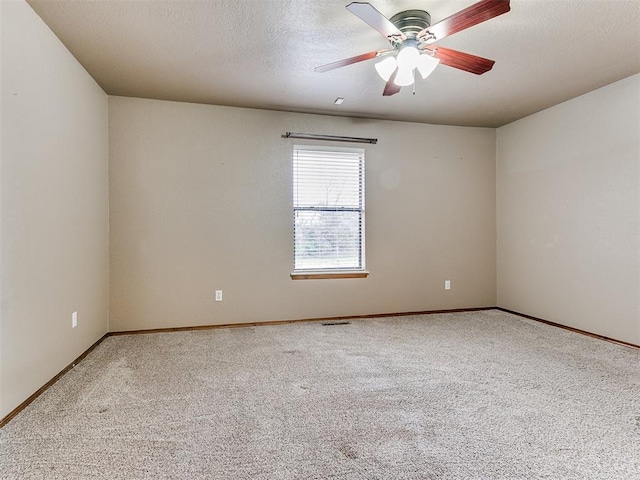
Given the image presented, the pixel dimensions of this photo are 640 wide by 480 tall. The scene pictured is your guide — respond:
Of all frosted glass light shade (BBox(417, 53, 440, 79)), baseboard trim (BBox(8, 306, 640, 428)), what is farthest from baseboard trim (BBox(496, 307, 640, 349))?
frosted glass light shade (BBox(417, 53, 440, 79))

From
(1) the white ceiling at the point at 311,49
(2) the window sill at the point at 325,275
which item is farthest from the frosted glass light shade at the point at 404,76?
(2) the window sill at the point at 325,275

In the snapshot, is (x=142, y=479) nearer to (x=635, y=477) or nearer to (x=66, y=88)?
(x=635, y=477)

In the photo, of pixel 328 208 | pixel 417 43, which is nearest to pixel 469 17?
pixel 417 43

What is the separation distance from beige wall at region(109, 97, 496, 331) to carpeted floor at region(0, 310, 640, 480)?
0.75 metres

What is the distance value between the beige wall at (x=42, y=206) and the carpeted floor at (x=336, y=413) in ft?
1.08

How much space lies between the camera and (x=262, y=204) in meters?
4.23

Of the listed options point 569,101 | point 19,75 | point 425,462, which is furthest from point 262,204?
point 569,101

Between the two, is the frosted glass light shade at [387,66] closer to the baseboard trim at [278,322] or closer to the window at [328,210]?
the window at [328,210]

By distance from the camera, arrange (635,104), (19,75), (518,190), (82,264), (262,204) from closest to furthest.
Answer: (19,75), (82,264), (635,104), (262,204), (518,190)

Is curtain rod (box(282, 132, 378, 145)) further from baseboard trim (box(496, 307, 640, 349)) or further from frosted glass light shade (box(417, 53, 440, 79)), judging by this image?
baseboard trim (box(496, 307, 640, 349))

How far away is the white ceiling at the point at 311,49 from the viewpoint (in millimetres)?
2324

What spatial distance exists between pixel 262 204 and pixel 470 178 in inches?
111

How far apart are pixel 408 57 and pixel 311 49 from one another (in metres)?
0.85

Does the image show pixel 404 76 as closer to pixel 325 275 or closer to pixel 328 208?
pixel 328 208
